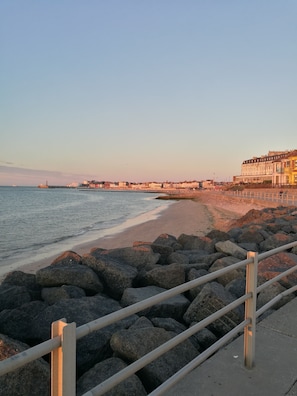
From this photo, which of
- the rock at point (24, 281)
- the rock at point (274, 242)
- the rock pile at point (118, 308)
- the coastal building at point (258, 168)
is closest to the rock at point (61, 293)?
the rock pile at point (118, 308)

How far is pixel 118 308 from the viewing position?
492cm

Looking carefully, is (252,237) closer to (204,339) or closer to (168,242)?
(168,242)

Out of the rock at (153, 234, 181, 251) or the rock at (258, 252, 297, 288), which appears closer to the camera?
the rock at (258, 252, 297, 288)

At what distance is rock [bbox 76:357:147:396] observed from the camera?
9.56ft

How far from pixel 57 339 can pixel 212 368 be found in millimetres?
2019

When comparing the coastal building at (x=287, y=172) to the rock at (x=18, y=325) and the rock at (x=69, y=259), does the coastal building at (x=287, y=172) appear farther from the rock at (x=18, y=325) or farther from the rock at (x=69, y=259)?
the rock at (x=18, y=325)

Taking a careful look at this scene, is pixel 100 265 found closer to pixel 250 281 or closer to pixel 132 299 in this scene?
pixel 132 299

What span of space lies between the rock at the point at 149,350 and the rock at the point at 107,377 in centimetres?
14

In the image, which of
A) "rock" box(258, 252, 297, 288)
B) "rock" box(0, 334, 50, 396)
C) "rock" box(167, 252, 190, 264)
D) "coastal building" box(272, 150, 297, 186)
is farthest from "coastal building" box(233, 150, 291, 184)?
"rock" box(0, 334, 50, 396)

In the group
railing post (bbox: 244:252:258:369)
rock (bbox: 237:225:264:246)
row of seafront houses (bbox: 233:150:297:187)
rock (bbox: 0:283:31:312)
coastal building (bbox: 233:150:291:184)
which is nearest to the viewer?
railing post (bbox: 244:252:258:369)

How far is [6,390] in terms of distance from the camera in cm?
283

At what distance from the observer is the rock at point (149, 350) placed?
3.22 m

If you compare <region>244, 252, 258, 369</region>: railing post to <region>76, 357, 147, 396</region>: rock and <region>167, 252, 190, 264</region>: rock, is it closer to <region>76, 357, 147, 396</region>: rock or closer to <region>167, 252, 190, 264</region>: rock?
<region>76, 357, 147, 396</region>: rock

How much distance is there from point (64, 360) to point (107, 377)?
188 cm
